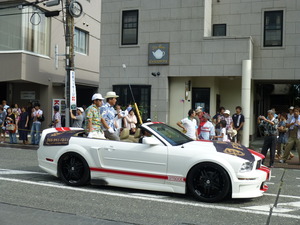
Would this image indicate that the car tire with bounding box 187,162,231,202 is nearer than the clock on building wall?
Yes

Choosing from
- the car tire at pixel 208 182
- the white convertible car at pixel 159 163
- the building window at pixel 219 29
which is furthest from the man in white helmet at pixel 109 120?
the building window at pixel 219 29

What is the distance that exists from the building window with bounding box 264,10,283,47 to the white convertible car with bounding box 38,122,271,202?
9.85 m

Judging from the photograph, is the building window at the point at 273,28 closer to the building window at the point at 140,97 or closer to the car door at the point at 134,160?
the building window at the point at 140,97

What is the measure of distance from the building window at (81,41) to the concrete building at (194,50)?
6.58 metres

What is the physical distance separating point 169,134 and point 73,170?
78.5 inches

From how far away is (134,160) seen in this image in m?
6.36

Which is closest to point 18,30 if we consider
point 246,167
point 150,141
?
point 150,141

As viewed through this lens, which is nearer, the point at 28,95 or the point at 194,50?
the point at 194,50

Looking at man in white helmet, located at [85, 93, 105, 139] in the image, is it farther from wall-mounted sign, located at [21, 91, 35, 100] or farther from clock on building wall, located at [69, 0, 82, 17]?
wall-mounted sign, located at [21, 91, 35, 100]

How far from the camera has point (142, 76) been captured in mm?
15680

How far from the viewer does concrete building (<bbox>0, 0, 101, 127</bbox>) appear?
1842cm

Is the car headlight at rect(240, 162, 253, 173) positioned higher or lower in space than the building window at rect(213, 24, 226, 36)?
lower

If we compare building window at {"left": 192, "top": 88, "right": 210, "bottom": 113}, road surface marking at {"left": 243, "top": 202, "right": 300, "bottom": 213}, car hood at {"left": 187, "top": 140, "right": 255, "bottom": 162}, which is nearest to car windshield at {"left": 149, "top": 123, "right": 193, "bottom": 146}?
car hood at {"left": 187, "top": 140, "right": 255, "bottom": 162}

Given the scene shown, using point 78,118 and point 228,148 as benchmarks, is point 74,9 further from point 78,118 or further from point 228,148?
point 228,148
